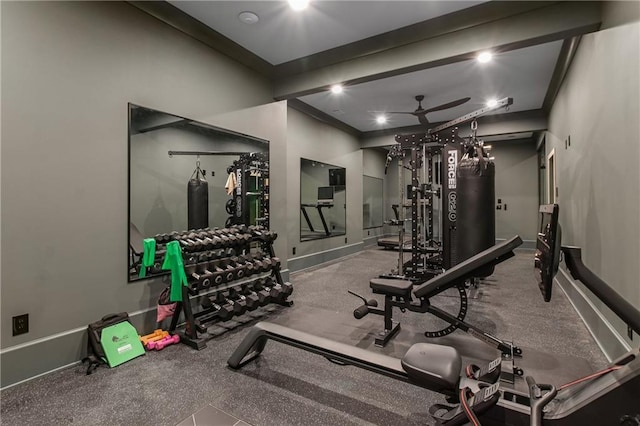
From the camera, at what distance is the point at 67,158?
219cm

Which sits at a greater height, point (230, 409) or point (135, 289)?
point (135, 289)

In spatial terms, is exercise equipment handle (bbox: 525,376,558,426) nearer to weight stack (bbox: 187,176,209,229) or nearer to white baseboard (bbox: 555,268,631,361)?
white baseboard (bbox: 555,268,631,361)

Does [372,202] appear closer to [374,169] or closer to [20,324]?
[374,169]

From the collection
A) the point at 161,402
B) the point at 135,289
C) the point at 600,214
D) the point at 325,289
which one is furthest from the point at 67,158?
the point at 600,214

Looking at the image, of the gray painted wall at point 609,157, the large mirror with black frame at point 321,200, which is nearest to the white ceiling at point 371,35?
the gray painted wall at point 609,157

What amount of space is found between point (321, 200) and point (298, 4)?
383 cm

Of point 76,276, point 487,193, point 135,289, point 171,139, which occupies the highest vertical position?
point 171,139

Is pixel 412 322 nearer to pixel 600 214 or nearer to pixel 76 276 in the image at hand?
pixel 600 214

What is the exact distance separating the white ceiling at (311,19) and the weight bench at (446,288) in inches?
91.9

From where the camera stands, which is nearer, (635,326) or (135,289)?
(635,326)

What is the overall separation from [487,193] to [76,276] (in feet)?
12.8

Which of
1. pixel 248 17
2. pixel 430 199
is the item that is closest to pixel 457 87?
pixel 430 199

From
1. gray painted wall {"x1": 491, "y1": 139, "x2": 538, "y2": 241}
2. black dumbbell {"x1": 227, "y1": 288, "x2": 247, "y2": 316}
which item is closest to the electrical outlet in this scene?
black dumbbell {"x1": 227, "y1": 288, "x2": 247, "y2": 316}

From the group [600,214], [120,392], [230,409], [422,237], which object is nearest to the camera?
[230,409]
